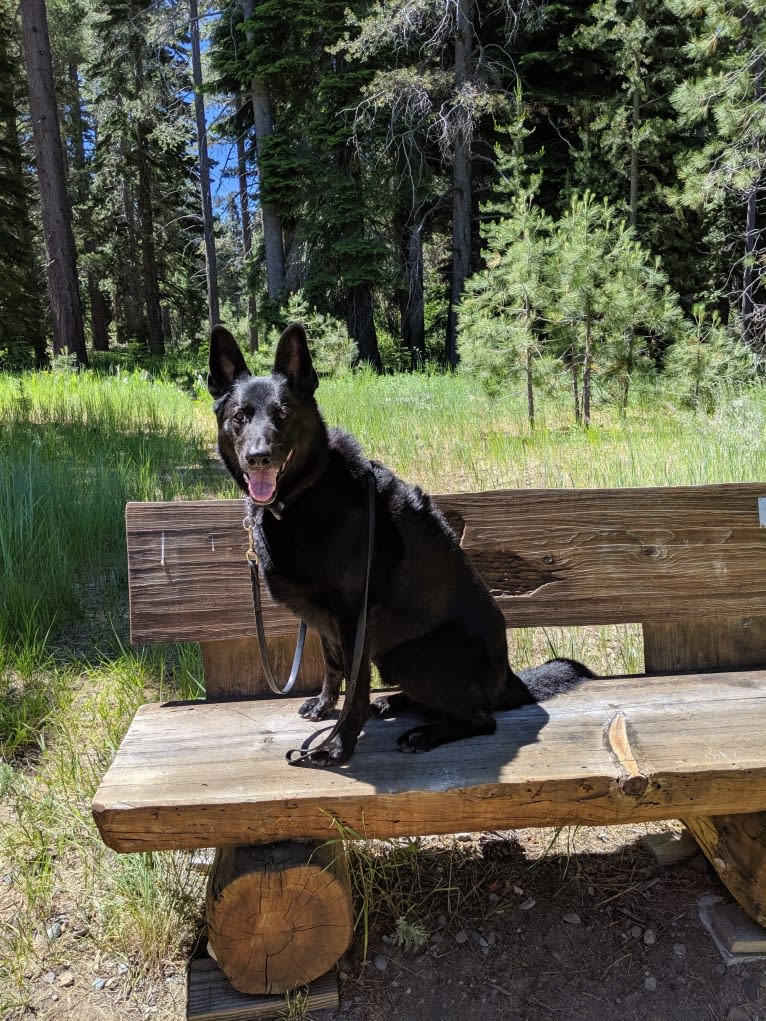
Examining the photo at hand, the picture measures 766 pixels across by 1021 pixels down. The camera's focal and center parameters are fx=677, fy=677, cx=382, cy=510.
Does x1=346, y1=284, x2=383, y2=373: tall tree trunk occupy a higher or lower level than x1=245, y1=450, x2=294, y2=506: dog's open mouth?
higher

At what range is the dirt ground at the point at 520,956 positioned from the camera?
169cm

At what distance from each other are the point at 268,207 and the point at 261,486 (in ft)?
52.2

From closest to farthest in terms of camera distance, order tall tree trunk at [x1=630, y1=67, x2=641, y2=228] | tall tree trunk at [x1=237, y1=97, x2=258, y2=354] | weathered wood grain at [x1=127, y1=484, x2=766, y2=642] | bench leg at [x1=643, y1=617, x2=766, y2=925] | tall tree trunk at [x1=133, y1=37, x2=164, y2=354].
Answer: weathered wood grain at [x1=127, y1=484, x2=766, y2=642] → bench leg at [x1=643, y1=617, x2=766, y2=925] → tall tree trunk at [x1=630, y1=67, x2=641, y2=228] → tall tree trunk at [x1=237, y1=97, x2=258, y2=354] → tall tree trunk at [x1=133, y1=37, x2=164, y2=354]

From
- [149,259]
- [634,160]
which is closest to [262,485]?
[634,160]

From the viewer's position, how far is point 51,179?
1212 cm

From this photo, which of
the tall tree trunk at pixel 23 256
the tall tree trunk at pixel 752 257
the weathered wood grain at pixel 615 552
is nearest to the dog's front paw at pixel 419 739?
the weathered wood grain at pixel 615 552

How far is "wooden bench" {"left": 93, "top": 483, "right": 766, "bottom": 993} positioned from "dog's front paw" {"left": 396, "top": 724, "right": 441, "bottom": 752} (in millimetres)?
43

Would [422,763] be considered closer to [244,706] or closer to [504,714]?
[504,714]

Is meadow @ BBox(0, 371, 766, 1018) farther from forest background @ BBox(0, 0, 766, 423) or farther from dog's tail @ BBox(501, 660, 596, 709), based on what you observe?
forest background @ BBox(0, 0, 766, 423)

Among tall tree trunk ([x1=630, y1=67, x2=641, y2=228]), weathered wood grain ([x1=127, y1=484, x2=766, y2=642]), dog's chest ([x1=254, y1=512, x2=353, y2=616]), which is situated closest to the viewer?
dog's chest ([x1=254, y1=512, x2=353, y2=616])

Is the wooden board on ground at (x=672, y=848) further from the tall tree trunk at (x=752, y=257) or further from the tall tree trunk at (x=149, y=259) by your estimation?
the tall tree trunk at (x=149, y=259)

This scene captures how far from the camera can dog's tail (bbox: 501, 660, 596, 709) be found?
2.08 m

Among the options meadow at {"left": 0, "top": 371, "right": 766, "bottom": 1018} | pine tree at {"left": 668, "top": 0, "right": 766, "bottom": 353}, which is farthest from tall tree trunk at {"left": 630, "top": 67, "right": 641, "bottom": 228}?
meadow at {"left": 0, "top": 371, "right": 766, "bottom": 1018}

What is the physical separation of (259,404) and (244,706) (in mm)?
971
